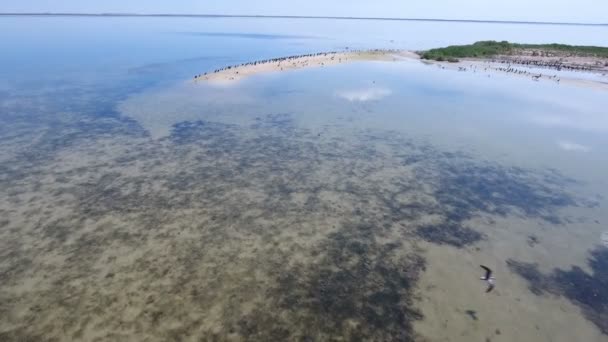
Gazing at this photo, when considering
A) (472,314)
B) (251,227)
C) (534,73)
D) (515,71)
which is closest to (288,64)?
(515,71)

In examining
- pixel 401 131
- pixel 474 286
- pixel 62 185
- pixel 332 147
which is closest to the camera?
pixel 474 286

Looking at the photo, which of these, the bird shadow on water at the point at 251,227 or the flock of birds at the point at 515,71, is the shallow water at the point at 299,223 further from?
the flock of birds at the point at 515,71

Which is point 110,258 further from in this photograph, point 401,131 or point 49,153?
point 401,131

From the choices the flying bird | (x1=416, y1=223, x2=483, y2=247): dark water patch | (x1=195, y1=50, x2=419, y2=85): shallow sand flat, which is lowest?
the flying bird

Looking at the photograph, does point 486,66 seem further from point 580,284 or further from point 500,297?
point 500,297

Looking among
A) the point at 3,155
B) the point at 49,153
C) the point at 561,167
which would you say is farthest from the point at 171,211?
the point at 561,167

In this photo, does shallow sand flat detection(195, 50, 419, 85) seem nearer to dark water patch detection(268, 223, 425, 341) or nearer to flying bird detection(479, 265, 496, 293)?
dark water patch detection(268, 223, 425, 341)

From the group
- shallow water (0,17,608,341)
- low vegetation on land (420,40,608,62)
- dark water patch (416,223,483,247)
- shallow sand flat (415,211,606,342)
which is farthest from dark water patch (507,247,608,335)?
low vegetation on land (420,40,608,62)
